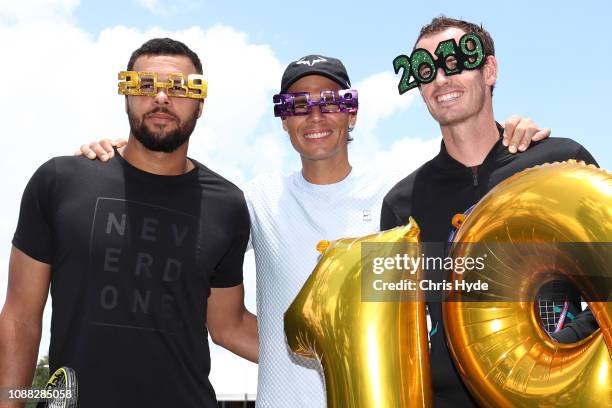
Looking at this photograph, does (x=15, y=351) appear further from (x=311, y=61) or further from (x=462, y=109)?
(x=462, y=109)

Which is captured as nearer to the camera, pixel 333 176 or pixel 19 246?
pixel 19 246

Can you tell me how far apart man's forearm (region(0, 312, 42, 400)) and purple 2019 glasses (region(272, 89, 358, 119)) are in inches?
99.7

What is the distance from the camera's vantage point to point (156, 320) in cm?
436

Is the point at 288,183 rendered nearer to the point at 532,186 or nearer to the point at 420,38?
the point at 420,38

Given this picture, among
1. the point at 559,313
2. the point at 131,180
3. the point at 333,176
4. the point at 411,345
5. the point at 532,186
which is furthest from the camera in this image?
the point at 333,176

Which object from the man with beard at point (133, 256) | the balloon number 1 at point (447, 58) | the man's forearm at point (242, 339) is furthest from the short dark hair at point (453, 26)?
the man's forearm at point (242, 339)

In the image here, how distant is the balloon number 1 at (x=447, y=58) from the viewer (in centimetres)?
412

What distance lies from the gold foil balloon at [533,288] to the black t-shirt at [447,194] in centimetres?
77

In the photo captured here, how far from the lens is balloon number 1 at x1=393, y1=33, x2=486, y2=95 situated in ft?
13.5

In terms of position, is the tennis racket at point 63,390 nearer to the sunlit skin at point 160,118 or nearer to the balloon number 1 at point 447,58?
the sunlit skin at point 160,118

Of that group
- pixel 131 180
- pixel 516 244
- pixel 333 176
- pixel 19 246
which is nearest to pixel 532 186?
pixel 516 244

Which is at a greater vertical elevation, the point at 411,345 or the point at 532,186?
the point at 532,186

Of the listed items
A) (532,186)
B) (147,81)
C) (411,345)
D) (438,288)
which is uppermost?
(147,81)

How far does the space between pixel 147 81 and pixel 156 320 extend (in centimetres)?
178
